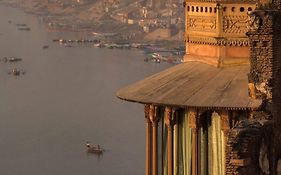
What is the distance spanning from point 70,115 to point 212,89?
155 ft

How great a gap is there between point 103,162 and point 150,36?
247 ft

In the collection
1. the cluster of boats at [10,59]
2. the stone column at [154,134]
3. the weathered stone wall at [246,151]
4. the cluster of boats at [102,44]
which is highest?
the weathered stone wall at [246,151]

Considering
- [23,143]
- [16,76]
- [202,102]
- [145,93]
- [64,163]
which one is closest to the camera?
[202,102]

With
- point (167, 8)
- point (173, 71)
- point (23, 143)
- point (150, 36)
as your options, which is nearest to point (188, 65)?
point (173, 71)

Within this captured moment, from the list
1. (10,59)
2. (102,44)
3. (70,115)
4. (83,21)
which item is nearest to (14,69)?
(10,59)

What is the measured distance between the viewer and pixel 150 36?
4577 inches

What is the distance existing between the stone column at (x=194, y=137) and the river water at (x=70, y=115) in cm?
3007

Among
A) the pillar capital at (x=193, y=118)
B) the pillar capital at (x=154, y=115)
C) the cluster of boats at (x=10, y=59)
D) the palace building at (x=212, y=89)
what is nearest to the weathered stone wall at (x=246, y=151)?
the palace building at (x=212, y=89)

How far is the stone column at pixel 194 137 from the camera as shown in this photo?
6867mm

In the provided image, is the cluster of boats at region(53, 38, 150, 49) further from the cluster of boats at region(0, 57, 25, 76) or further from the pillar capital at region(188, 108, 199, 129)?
the pillar capital at region(188, 108, 199, 129)

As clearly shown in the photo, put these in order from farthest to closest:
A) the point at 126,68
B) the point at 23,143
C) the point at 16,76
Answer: the point at 126,68 < the point at 16,76 < the point at 23,143

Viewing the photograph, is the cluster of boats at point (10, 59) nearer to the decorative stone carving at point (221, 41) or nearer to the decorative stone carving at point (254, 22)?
the decorative stone carving at point (221, 41)

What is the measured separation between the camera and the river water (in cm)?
4171

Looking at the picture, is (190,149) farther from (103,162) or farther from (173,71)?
(103,162)
